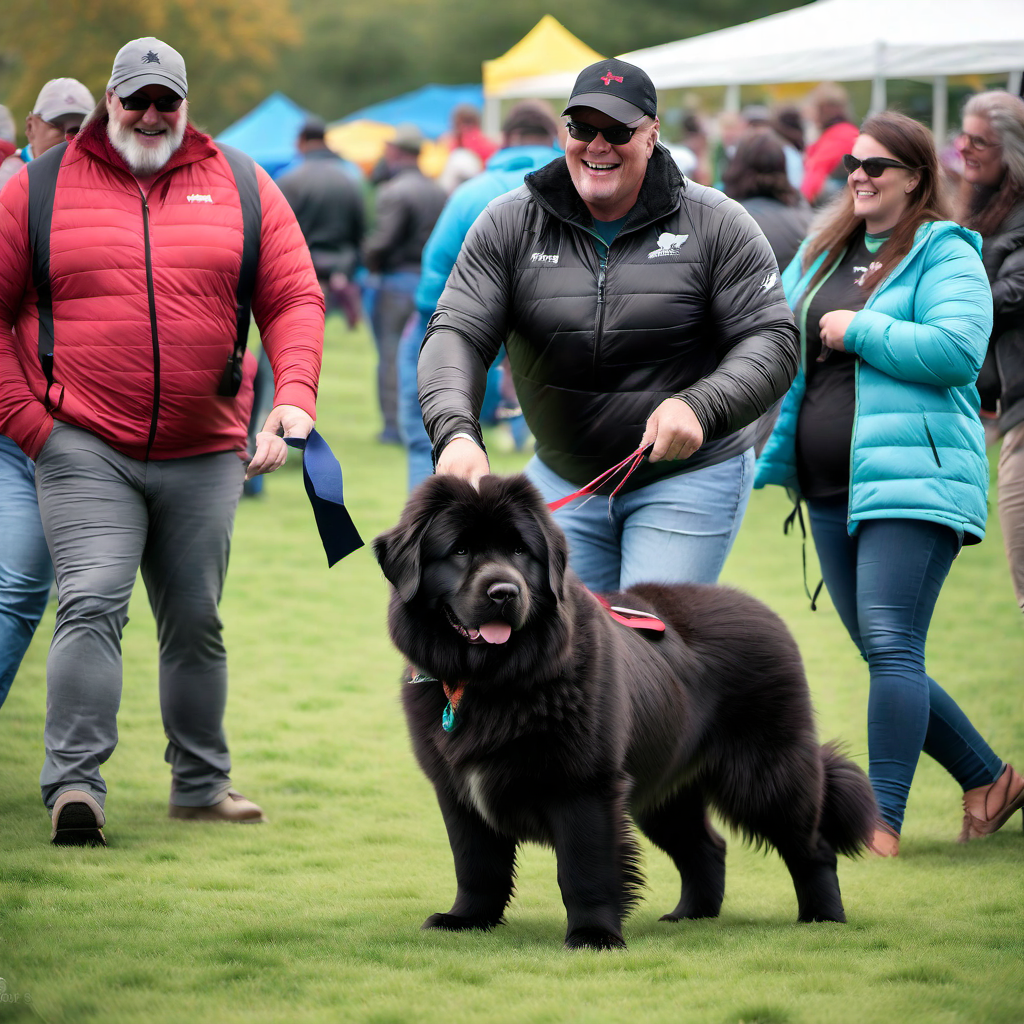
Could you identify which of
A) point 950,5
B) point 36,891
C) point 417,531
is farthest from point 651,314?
point 950,5

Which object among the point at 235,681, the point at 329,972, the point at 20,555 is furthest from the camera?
the point at 235,681

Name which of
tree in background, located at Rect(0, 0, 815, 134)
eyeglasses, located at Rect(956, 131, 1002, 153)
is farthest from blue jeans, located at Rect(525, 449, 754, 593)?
tree in background, located at Rect(0, 0, 815, 134)

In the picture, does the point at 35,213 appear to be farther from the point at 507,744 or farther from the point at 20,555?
the point at 507,744

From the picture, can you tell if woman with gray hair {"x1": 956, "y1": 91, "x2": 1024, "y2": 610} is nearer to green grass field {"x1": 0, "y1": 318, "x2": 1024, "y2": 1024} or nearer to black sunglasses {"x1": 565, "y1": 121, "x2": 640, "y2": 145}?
green grass field {"x1": 0, "y1": 318, "x2": 1024, "y2": 1024}

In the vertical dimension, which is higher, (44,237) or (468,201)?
(468,201)

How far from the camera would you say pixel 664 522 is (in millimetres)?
4074

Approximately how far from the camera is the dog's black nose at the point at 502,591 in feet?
10.5

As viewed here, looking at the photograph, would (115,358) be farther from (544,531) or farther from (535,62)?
(535,62)

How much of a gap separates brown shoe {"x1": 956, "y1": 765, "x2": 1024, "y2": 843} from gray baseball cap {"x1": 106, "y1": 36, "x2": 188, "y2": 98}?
3.86m

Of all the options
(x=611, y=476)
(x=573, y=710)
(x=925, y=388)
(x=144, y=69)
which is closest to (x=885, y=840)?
(x=925, y=388)

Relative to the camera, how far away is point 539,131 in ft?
25.9

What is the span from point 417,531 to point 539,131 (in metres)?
5.13

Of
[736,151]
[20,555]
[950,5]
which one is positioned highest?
[950,5]

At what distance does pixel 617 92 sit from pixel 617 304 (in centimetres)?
59
